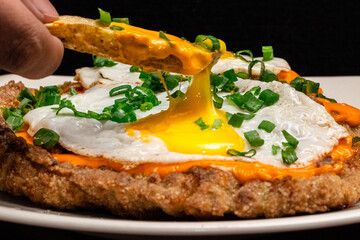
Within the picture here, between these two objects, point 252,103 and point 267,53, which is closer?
point 252,103

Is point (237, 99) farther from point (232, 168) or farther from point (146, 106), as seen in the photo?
point (232, 168)

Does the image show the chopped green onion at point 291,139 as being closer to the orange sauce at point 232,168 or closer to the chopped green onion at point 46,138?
the orange sauce at point 232,168

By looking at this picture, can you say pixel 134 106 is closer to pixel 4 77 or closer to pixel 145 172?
pixel 145 172

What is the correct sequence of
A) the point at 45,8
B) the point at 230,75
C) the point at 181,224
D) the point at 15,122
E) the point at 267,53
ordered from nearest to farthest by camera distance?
the point at 181,224 → the point at 45,8 → the point at 15,122 → the point at 230,75 → the point at 267,53

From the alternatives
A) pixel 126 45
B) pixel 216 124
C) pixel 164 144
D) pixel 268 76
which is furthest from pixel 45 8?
pixel 268 76

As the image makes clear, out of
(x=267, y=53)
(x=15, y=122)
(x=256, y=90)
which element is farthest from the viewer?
(x=267, y=53)

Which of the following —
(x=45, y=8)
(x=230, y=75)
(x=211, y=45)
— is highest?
(x=45, y=8)

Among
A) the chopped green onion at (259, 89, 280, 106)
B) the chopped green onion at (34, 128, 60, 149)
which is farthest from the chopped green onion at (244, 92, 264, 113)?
the chopped green onion at (34, 128, 60, 149)
